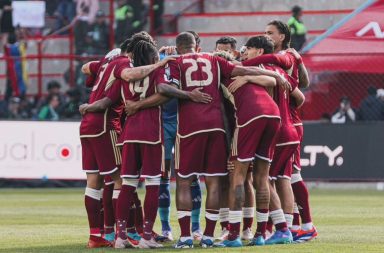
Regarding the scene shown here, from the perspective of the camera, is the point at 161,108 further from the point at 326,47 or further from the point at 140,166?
the point at 326,47

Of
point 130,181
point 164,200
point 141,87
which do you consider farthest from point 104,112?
point 164,200

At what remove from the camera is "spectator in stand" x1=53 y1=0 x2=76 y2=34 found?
30.1m

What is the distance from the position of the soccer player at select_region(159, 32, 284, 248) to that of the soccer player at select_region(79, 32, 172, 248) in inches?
29.7

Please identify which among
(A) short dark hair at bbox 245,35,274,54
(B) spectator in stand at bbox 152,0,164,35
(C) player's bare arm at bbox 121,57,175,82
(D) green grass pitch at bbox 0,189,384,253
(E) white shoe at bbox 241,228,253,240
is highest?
(B) spectator in stand at bbox 152,0,164,35

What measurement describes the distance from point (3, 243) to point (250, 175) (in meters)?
2.87

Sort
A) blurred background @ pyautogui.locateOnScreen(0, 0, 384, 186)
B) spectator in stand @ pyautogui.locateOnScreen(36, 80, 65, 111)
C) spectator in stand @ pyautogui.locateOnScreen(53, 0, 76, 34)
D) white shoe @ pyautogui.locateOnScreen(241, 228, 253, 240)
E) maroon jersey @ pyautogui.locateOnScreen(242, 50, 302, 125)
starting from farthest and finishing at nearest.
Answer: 1. spectator in stand @ pyautogui.locateOnScreen(53, 0, 76, 34)
2. spectator in stand @ pyautogui.locateOnScreen(36, 80, 65, 111)
3. blurred background @ pyautogui.locateOnScreen(0, 0, 384, 186)
4. white shoe @ pyautogui.locateOnScreen(241, 228, 253, 240)
5. maroon jersey @ pyautogui.locateOnScreen(242, 50, 302, 125)

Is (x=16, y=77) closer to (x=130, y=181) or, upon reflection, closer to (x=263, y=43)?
(x=263, y=43)

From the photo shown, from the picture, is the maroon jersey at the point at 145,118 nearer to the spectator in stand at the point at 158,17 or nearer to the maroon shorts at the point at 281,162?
the maroon shorts at the point at 281,162

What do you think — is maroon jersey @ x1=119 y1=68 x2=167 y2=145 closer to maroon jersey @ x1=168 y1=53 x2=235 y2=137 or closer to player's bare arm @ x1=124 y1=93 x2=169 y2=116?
player's bare arm @ x1=124 y1=93 x2=169 y2=116

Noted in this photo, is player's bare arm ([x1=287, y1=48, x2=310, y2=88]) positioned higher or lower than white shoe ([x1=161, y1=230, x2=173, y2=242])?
higher

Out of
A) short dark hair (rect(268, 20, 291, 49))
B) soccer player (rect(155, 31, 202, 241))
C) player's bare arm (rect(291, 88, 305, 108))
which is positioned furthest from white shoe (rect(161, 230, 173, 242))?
short dark hair (rect(268, 20, 291, 49))

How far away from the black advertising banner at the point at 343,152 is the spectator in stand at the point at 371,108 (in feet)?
1.87

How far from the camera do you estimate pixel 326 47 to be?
25828mm

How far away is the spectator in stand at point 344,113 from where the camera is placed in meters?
24.6
